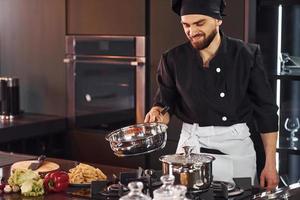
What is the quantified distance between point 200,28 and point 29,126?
1876 mm

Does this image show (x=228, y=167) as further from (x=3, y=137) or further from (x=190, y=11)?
(x=3, y=137)

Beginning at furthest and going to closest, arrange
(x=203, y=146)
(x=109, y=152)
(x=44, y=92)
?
1. (x=44, y=92)
2. (x=109, y=152)
3. (x=203, y=146)

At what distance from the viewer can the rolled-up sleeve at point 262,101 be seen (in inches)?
96.1

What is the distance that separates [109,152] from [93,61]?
602 mm

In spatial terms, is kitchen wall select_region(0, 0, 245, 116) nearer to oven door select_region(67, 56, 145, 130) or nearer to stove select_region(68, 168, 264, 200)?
oven door select_region(67, 56, 145, 130)

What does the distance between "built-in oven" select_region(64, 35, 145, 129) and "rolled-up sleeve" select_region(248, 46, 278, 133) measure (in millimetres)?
1343

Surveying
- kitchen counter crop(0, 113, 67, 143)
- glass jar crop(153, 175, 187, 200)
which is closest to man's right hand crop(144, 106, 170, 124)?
glass jar crop(153, 175, 187, 200)

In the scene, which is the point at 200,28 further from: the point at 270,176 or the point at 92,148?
the point at 92,148

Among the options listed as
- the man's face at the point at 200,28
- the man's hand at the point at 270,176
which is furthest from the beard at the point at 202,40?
the man's hand at the point at 270,176

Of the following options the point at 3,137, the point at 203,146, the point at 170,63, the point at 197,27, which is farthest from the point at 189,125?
the point at 3,137

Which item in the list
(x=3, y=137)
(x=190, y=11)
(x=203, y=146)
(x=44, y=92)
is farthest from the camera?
(x=44, y=92)

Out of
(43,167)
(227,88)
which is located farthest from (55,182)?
(227,88)

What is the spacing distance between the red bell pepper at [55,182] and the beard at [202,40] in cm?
71

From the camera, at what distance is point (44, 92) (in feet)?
14.0
